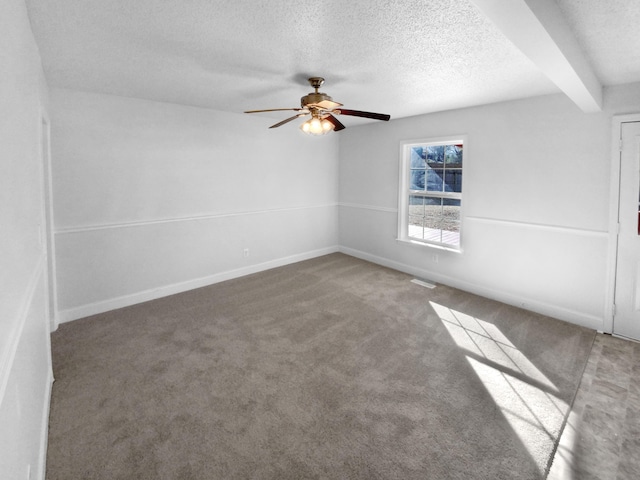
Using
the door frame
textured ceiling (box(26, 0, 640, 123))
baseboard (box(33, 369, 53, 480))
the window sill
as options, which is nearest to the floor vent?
the window sill

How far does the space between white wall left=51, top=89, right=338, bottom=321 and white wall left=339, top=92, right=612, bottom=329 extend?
2.10m

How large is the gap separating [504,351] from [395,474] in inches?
67.7

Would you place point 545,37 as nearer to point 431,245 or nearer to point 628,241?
point 628,241

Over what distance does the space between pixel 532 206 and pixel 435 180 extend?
1.38 meters

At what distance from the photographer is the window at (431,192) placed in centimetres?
448

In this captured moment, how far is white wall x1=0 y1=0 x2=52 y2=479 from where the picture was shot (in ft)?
3.46

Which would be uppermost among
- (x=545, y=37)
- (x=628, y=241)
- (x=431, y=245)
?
(x=545, y=37)

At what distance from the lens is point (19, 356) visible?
1275 mm

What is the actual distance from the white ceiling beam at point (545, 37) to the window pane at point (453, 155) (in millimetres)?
1828

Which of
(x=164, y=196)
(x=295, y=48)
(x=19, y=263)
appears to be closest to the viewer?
(x=19, y=263)

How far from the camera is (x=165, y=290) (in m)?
4.14

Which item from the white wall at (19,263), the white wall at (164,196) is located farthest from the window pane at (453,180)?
the white wall at (19,263)

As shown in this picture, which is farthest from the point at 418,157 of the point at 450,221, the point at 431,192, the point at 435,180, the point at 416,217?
the point at 450,221

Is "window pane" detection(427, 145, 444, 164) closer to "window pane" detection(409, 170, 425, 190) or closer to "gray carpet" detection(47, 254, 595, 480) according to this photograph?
"window pane" detection(409, 170, 425, 190)
